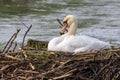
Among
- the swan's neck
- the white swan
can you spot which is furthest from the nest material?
the swan's neck

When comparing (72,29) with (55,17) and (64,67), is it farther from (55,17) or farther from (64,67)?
(55,17)

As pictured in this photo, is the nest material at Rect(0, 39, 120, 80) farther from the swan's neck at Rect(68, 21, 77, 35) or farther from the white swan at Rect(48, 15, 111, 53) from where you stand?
the swan's neck at Rect(68, 21, 77, 35)

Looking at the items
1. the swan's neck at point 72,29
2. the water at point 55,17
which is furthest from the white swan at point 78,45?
the water at point 55,17

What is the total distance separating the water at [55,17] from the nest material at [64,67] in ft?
24.7

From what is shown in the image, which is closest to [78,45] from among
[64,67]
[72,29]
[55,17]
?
[72,29]

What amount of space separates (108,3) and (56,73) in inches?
672

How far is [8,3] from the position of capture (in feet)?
80.8

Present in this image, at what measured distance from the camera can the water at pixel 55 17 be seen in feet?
58.2

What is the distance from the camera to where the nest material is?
8070 millimetres

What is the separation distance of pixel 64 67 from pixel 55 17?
41.1 ft

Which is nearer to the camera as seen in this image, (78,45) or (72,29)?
(78,45)

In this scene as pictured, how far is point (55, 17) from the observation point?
20.6 metres

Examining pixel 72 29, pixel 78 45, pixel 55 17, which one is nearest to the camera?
pixel 78 45

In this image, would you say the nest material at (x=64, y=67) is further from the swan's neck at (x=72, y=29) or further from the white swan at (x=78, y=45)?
the swan's neck at (x=72, y=29)
